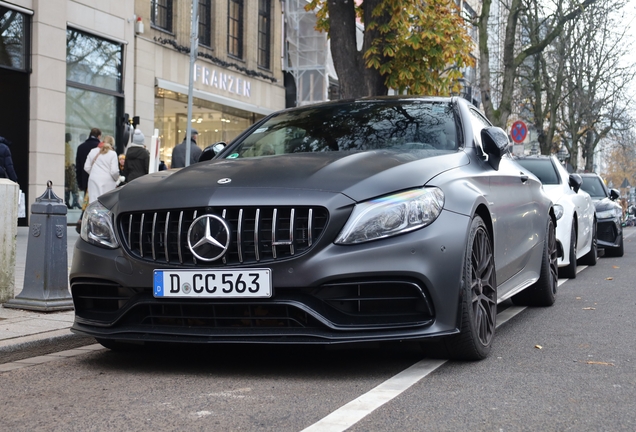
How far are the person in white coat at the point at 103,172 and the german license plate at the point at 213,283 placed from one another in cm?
1050

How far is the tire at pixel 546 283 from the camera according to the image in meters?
7.39

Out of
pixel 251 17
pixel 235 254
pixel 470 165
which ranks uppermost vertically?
pixel 251 17

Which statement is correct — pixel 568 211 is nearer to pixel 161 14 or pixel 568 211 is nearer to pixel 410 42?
pixel 410 42

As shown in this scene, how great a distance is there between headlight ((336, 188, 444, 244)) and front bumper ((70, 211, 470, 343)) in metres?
0.04

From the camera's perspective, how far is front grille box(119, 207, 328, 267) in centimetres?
438

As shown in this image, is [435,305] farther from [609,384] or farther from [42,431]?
[42,431]

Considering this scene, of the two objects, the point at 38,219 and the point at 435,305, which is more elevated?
the point at 38,219

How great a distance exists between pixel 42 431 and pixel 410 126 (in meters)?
3.05

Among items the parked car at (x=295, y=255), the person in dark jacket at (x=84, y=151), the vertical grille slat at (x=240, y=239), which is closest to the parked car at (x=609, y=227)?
the person in dark jacket at (x=84, y=151)

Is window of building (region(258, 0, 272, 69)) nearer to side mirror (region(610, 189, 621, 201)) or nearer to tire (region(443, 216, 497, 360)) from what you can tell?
side mirror (region(610, 189, 621, 201))

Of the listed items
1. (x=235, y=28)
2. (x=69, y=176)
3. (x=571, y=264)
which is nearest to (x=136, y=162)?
(x=69, y=176)

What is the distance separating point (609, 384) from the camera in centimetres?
434

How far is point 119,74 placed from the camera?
68.6ft

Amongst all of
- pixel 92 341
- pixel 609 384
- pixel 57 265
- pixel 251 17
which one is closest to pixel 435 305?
pixel 609 384
